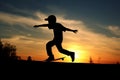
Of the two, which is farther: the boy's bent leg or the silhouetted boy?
the boy's bent leg

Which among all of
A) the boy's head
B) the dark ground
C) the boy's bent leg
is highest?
the boy's head

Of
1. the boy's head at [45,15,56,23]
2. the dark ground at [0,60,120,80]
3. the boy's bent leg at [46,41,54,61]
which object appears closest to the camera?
the dark ground at [0,60,120,80]

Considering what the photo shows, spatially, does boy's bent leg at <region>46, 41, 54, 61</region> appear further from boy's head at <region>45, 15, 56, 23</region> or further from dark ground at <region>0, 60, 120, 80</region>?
dark ground at <region>0, 60, 120, 80</region>

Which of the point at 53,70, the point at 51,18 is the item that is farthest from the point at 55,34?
the point at 53,70

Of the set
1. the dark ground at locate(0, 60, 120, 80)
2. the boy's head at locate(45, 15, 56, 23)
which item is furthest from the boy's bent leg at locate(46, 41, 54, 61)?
the dark ground at locate(0, 60, 120, 80)

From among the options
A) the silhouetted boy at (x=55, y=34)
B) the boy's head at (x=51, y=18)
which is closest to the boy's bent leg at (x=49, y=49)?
the silhouetted boy at (x=55, y=34)

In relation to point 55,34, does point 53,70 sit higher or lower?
lower

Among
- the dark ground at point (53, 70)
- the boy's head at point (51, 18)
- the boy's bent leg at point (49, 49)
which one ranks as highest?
the boy's head at point (51, 18)

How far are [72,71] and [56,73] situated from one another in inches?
25.9

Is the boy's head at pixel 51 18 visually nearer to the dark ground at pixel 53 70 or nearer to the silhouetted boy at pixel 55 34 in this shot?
the silhouetted boy at pixel 55 34

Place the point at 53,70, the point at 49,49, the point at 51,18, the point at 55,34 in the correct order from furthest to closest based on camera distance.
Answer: the point at 49,49
the point at 55,34
the point at 51,18
the point at 53,70

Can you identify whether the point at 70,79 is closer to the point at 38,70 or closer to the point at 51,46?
the point at 38,70

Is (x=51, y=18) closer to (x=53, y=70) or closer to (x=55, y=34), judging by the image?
(x=55, y=34)

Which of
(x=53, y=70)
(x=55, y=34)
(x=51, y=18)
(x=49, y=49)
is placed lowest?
(x=53, y=70)
